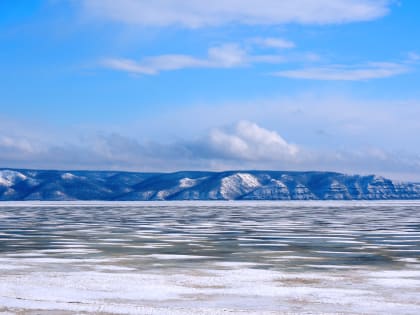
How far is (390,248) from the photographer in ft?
70.4

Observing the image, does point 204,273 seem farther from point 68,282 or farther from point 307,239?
point 307,239

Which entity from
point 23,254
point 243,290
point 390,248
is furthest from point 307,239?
point 243,290

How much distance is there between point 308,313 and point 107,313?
294cm

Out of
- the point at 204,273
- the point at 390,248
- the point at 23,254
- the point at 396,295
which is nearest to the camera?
the point at 396,295

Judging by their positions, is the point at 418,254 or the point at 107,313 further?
the point at 418,254

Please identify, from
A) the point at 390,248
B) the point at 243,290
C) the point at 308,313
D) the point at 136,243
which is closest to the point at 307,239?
the point at 390,248

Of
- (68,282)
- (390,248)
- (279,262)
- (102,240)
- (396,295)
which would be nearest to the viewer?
(396,295)

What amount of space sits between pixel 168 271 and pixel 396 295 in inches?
213

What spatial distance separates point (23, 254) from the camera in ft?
62.8

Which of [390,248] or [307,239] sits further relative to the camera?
[307,239]

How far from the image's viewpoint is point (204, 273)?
1470cm

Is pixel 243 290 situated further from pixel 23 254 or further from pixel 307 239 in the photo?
pixel 307 239

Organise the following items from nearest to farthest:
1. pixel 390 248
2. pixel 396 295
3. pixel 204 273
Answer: pixel 396 295 < pixel 204 273 < pixel 390 248

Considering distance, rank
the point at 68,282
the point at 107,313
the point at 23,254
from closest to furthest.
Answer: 1. the point at 107,313
2. the point at 68,282
3. the point at 23,254
